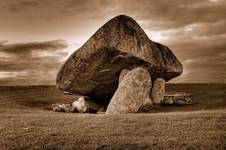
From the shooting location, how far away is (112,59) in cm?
2236

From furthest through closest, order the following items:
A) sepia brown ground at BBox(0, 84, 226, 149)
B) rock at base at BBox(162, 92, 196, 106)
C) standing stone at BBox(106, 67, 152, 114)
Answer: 1. rock at base at BBox(162, 92, 196, 106)
2. standing stone at BBox(106, 67, 152, 114)
3. sepia brown ground at BBox(0, 84, 226, 149)

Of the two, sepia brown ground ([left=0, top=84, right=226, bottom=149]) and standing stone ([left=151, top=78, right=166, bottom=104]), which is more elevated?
standing stone ([left=151, top=78, right=166, bottom=104])

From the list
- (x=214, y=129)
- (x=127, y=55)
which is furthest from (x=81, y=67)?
(x=214, y=129)

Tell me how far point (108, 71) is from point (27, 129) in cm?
1040

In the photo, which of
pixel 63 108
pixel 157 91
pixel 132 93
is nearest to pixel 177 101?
pixel 157 91

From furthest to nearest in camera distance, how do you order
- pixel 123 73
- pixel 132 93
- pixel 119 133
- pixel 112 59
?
1. pixel 123 73
2. pixel 112 59
3. pixel 132 93
4. pixel 119 133

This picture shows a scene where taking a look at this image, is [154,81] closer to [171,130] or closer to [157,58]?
[157,58]

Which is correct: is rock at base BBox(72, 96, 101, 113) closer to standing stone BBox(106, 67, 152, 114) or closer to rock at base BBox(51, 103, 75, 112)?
rock at base BBox(51, 103, 75, 112)

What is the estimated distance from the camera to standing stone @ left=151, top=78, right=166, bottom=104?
81.6ft

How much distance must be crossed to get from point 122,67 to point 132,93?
8.95ft

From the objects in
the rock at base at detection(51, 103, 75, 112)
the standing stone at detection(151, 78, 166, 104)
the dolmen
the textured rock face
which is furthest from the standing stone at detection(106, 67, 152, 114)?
the rock at base at detection(51, 103, 75, 112)

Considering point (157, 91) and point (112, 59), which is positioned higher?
point (112, 59)

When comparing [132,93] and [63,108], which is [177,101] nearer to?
[132,93]

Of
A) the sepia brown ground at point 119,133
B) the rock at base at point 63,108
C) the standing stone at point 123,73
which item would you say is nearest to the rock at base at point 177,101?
the standing stone at point 123,73
